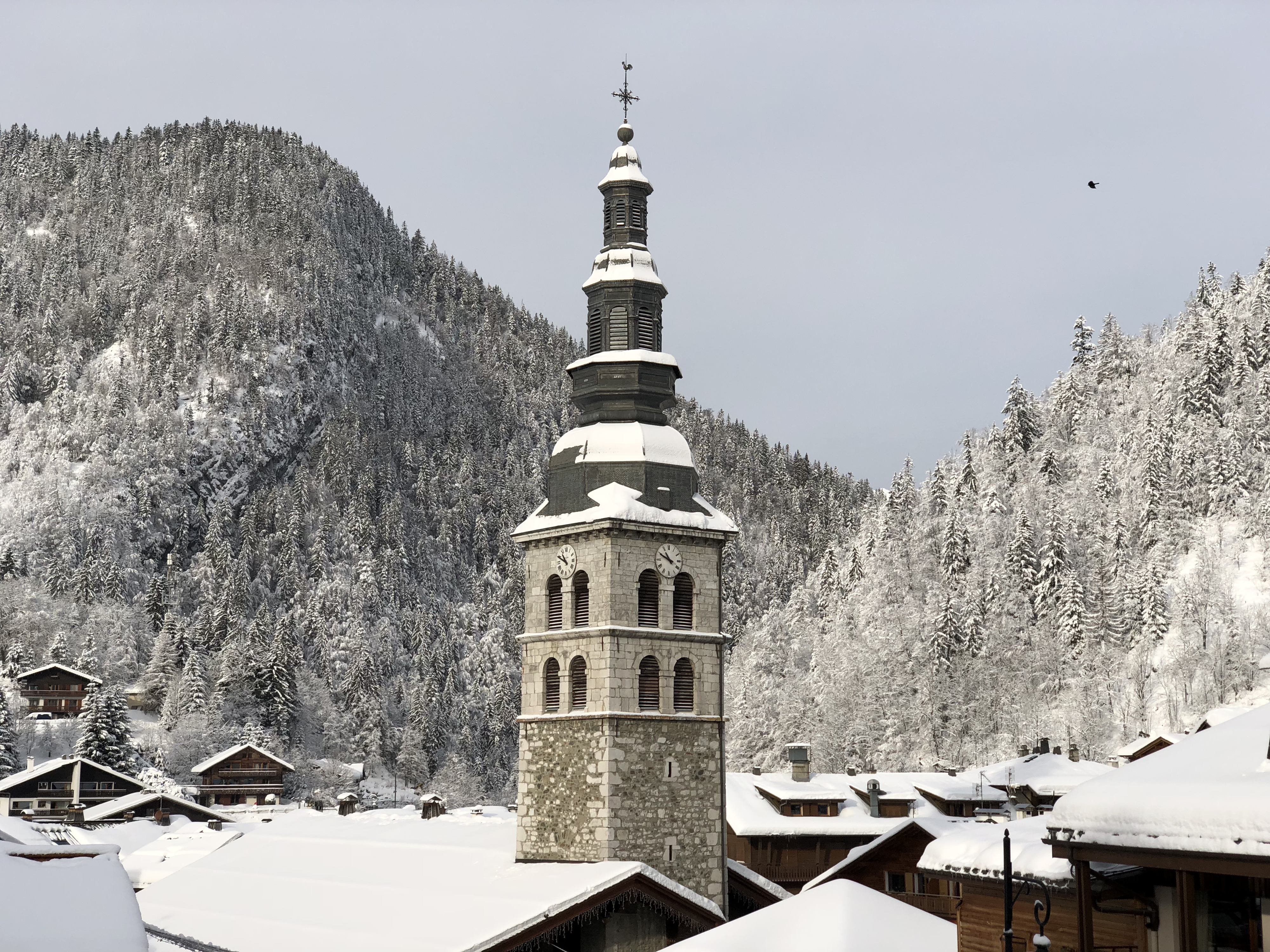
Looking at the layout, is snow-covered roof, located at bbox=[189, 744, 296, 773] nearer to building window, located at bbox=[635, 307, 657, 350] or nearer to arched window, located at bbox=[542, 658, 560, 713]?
arched window, located at bbox=[542, 658, 560, 713]

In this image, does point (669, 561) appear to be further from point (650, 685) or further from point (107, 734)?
point (107, 734)

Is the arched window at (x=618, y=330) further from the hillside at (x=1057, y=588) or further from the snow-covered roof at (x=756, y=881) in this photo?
the hillside at (x=1057, y=588)

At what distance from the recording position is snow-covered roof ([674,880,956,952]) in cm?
3309

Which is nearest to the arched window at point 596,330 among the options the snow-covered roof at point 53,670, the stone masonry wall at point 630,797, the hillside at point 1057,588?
the stone masonry wall at point 630,797

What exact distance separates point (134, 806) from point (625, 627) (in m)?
73.7

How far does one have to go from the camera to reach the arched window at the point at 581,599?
146 feet

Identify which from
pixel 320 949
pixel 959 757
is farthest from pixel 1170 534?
pixel 320 949

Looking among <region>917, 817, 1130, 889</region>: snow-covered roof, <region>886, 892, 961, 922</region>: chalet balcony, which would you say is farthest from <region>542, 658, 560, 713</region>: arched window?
<region>886, 892, 961, 922</region>: chalet balcony

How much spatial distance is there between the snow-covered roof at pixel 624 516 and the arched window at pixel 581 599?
1.57 m

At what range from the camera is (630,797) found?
42.4 metres

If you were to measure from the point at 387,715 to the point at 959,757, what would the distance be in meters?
89.2

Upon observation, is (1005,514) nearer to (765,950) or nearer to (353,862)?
(353,862)

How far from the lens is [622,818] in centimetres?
4216

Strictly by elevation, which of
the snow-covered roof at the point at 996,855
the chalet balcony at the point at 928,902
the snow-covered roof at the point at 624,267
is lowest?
the chalet balcony at the point at 928,902
